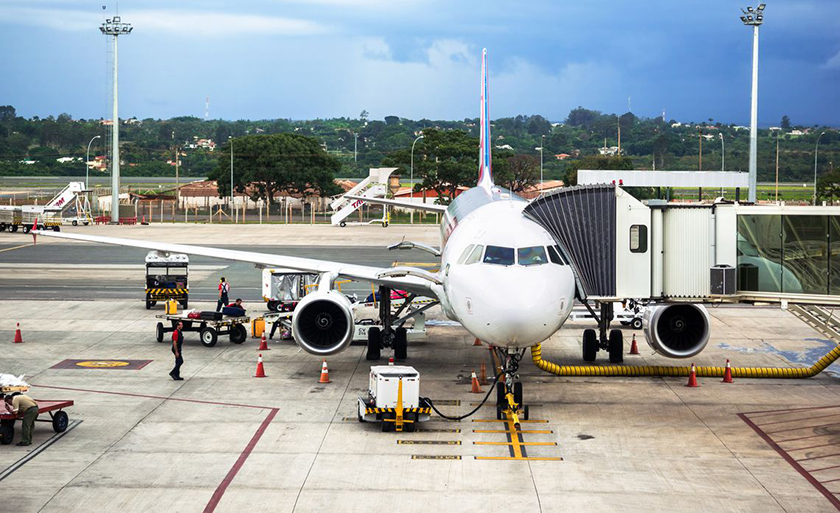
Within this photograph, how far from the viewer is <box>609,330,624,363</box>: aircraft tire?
2862 cm

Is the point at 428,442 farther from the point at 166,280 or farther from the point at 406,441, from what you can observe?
the point at 166,280

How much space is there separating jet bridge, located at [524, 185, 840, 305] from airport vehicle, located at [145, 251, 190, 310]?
20098mm

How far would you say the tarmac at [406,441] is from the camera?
1671 centimetres

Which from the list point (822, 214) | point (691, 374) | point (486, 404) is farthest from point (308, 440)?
point (822, 214)

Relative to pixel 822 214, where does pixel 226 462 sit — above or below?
below

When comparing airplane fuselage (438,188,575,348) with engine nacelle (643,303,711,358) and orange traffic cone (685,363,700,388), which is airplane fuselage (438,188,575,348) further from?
orange traffic cone (685,363,700,388)

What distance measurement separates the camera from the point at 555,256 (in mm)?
22125

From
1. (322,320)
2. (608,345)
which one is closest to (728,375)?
(608,345)

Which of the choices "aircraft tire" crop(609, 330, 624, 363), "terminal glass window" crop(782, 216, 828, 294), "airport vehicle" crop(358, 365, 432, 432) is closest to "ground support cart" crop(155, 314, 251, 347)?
"airport vehicle" crop(358, 365, 432, 432)

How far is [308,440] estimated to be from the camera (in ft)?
66.2

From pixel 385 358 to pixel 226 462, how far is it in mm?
10980

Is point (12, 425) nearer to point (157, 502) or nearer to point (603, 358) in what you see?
point (157, 502)

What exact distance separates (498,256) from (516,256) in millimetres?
399

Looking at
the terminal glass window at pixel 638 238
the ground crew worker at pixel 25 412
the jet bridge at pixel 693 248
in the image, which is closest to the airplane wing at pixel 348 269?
the jet bridge at pixel 693 248
